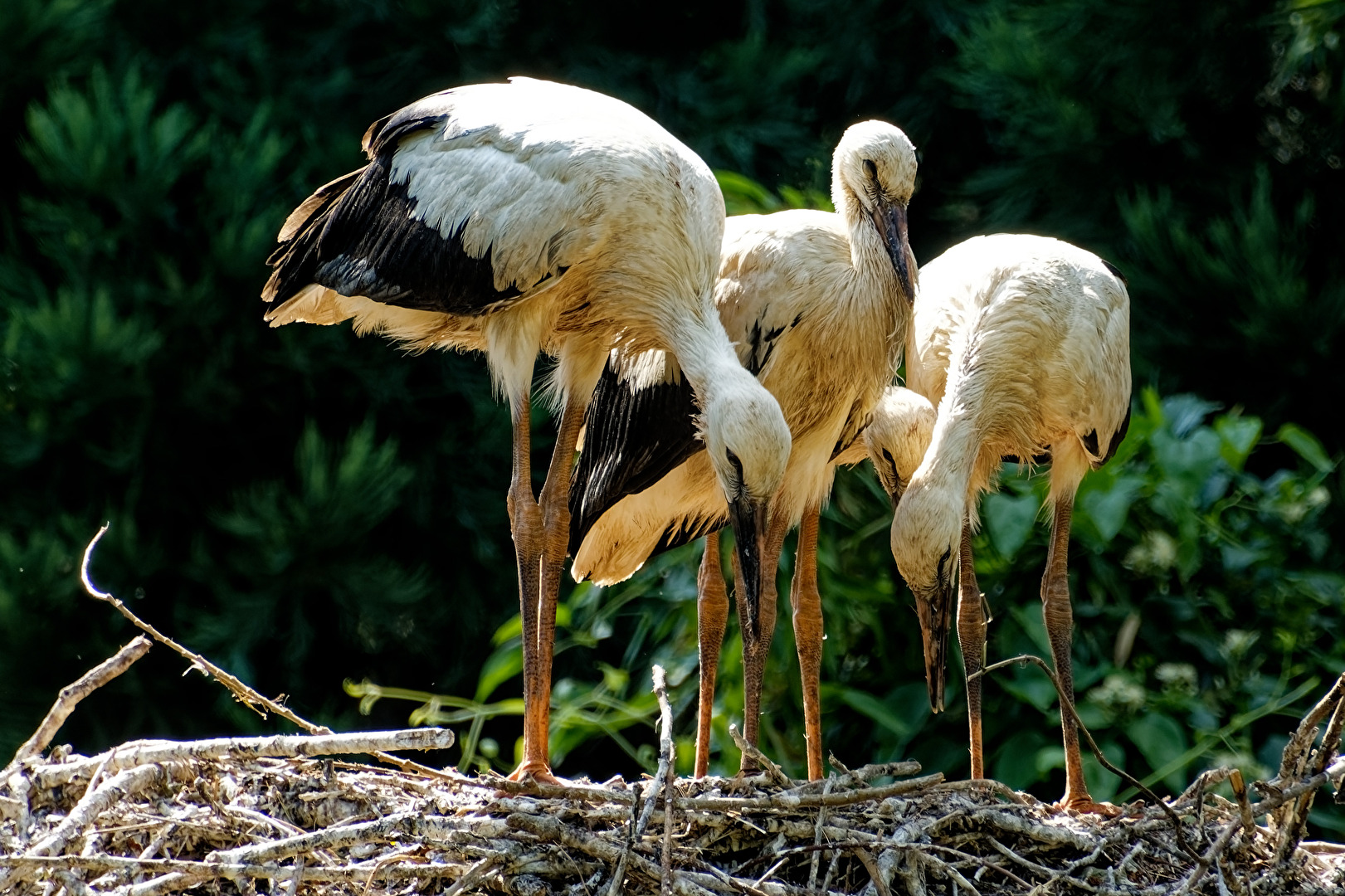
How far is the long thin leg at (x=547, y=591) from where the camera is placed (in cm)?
373

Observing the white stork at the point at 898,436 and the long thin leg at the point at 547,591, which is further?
the white stork at the point at 898,436

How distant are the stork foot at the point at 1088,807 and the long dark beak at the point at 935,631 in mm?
358

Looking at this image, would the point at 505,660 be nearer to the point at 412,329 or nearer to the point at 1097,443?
the point at 412,329

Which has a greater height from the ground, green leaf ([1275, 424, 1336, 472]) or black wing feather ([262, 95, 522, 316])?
black wing feather ([262, 95, 522, 316])

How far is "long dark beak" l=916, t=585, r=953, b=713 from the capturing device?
3975 millimetres

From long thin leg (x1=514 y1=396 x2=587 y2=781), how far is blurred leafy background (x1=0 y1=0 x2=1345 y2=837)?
3.89ft

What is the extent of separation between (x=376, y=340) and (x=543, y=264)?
2.65m

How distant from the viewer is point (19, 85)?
240 inches

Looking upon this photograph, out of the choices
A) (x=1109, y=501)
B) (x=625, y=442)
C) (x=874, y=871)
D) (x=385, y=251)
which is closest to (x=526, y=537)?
(x=625, y=442)

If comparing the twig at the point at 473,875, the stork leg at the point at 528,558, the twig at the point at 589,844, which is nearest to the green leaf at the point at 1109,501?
the stork leg at the point at 528,558

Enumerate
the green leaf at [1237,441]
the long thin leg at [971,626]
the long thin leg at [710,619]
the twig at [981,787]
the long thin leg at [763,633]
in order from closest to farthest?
1. the twig at [981,787]
2. the long thin leg at [763,633]
3. the long thin leg at [971,626]
4. the long thin leg at [710,619]
5. the green leaf at [1237,441]

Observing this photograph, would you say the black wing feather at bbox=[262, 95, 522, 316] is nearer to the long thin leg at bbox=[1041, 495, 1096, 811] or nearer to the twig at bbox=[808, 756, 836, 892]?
the twig at bbox=[808, 756, 836, 892]

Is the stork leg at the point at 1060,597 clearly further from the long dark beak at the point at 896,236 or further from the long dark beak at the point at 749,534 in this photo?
the long dark beak at the point at 749,534

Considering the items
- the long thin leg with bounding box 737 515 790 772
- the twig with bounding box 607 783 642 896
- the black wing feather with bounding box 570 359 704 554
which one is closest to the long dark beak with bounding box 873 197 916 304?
the black wing feather with bounding box 570 359 704 554
